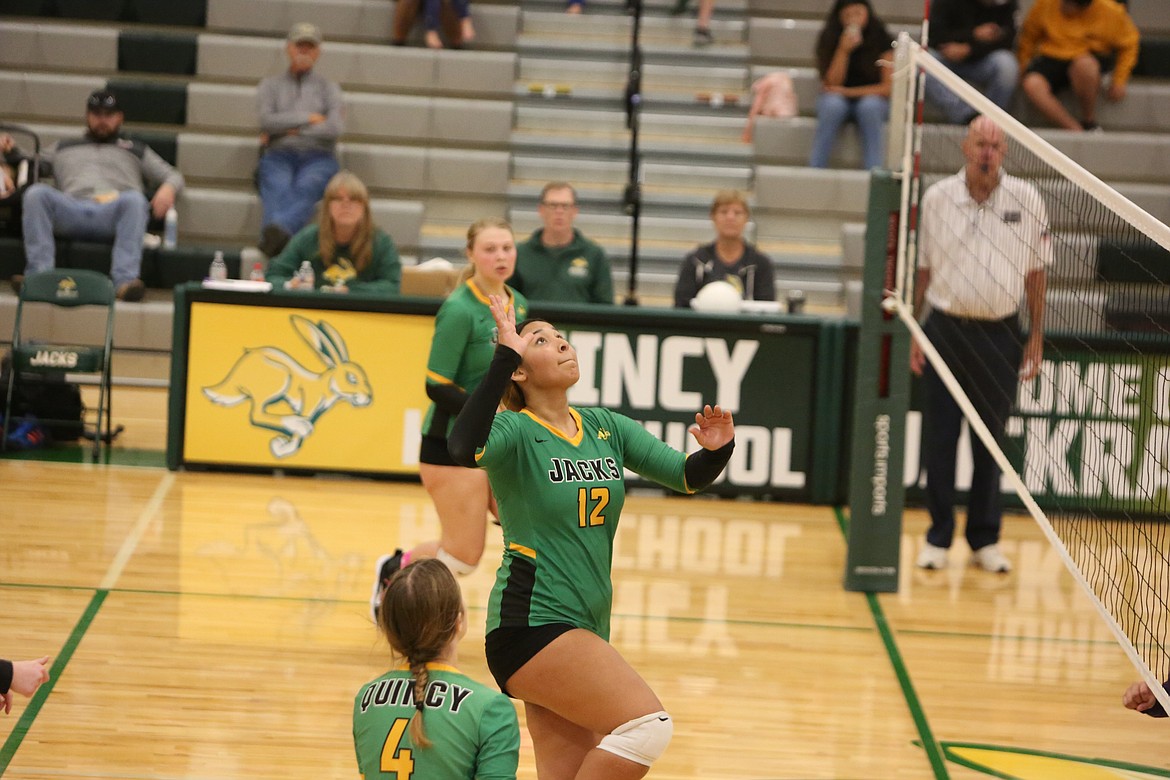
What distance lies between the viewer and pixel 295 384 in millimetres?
9477

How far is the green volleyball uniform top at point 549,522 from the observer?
13.3 feet

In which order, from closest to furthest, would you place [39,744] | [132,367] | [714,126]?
[39,744] < [132,367] < [714,126]

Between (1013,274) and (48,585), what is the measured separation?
528 cm

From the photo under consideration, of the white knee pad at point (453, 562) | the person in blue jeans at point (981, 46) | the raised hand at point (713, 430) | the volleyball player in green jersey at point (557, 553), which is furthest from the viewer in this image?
the person in blue jeans at point (981, 46)

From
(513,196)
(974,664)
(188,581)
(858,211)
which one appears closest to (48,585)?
(188,581)

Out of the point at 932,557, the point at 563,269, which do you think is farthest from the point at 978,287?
the point at 563,269

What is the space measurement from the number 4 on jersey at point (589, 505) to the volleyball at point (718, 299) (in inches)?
218

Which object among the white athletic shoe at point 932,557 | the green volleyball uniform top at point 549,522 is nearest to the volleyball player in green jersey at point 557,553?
the green volleyball uniform top at point 549,522

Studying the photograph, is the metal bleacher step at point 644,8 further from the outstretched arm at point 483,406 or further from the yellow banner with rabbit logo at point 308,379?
the outstretched arm at point 483,406

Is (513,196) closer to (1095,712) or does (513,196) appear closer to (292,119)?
(292,119)

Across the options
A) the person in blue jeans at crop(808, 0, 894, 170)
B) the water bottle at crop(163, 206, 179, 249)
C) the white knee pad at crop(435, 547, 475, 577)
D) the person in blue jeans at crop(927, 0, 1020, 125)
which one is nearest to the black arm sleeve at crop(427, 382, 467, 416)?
the white knee pad at crop(435, 547, 475, 577)

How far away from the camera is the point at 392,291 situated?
979 centimetres

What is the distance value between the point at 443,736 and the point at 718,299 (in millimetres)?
6475

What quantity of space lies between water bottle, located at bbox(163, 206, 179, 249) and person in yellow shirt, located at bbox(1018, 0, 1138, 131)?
798cm
